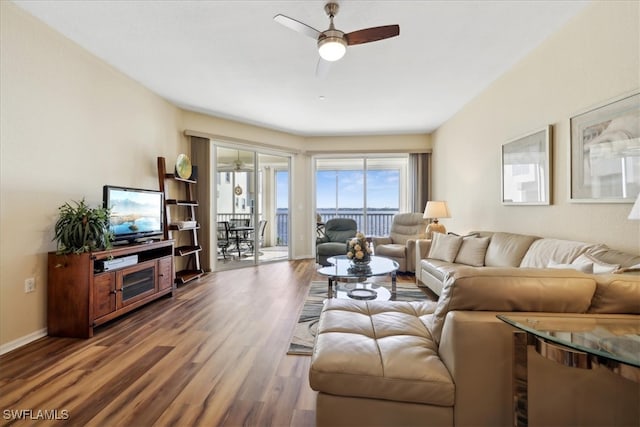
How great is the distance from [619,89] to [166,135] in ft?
16.2

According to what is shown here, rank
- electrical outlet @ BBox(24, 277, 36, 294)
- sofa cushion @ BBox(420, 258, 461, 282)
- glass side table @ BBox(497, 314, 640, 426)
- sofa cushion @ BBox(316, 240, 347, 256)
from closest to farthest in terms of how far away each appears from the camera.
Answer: glass side table @ BBox(497, 314, 640, 426), electrical outlet @ BBox(24, 277, 36, 294), sofa cushion @ BBox(420, 258, 461, 282), sofa cushion @ BBox(316, 240, 347, 256)

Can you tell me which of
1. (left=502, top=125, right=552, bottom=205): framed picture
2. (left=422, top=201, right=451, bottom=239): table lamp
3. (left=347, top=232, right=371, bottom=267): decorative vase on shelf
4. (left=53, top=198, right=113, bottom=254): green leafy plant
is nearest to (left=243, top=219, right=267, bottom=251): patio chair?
(left=347, top=232, right=371, bottom=267): decorative vase on shelf

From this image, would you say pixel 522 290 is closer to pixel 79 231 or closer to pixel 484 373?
pixel 484 373

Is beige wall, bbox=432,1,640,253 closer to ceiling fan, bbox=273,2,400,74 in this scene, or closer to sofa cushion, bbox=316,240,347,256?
ceiling fan, bbox=273,2,400,74

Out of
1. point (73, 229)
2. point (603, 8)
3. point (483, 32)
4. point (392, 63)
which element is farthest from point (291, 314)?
point (603, 8)

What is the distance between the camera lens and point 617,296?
3.50 ft

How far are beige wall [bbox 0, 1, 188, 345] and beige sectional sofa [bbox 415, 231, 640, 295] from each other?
3.16m

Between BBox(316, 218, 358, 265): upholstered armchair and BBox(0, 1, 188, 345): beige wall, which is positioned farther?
BBox(316, 218, 358, 265): upholstered armchair

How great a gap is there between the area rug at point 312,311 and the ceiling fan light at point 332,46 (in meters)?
2.29

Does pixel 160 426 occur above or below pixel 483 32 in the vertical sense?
below

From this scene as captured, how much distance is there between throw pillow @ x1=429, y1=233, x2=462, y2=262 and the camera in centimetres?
341

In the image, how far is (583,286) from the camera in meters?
1.07

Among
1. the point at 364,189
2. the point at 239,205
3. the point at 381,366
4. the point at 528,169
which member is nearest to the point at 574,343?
the point at 381,366

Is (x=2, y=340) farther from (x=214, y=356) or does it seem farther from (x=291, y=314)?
(x=291, y=314)
